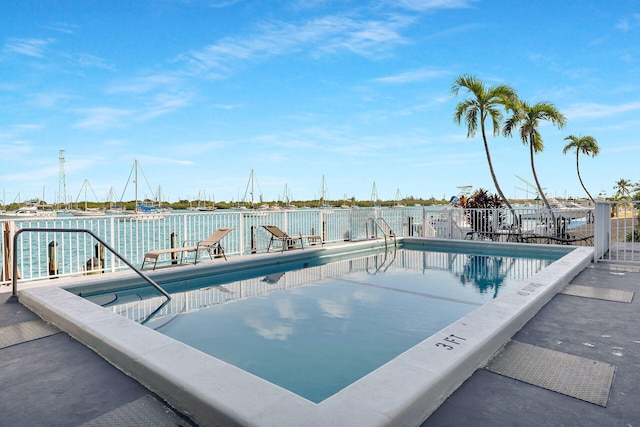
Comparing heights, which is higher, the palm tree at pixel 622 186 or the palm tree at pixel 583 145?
the palm tree at pixel 583 145

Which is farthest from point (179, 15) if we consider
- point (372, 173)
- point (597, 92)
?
point (372, 173)

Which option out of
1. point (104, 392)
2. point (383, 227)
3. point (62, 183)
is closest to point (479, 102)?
point (383, 227)

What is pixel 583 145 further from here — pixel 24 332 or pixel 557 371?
pixel 24 332

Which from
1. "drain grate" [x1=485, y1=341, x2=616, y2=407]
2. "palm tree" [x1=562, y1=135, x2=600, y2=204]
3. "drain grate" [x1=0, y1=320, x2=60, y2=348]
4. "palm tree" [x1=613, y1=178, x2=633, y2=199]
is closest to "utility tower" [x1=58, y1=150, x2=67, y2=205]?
"drain grate" [x1=0, y1=320, x2=60, y2=348]

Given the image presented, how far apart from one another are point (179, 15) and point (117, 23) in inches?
75.8

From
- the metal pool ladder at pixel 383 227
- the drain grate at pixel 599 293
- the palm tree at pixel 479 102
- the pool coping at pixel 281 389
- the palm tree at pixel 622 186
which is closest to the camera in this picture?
the pool coping at pixel 281 389

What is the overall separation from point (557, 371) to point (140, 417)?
8.36ft

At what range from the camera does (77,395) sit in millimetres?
2305

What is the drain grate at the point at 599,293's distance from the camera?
457 centimetres

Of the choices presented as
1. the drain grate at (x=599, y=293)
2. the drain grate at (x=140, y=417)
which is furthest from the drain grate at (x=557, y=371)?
the drain grate at (x=599, y=293)

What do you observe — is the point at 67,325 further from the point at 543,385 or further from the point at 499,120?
the point at 499,120

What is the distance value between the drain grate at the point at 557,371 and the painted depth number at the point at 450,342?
0.25m

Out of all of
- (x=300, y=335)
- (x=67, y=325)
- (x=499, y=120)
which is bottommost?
(x=300, y=335)

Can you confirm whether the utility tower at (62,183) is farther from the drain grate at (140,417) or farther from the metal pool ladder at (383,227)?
the drain grate at (140,417)
